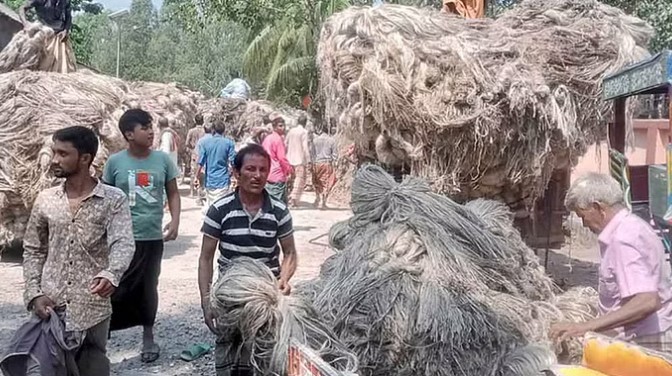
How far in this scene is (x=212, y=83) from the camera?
52.2 meters

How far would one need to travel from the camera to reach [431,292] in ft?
10.5

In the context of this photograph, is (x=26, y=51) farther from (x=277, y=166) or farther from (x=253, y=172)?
(x=253, y=172)

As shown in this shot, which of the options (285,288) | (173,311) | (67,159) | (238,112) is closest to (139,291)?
(173,311)

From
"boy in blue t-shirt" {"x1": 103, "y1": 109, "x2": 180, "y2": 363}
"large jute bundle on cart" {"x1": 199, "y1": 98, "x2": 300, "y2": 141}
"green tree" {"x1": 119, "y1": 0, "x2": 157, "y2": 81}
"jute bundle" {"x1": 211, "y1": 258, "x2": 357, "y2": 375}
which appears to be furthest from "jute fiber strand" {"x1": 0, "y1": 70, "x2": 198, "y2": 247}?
"green tree" {"x1": 119, "y1": 0, "x2": 157, "y2": 81}

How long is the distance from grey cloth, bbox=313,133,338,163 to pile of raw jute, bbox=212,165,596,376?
39.9ft

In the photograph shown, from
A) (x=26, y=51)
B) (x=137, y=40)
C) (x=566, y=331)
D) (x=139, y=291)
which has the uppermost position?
(x=137, y=40)

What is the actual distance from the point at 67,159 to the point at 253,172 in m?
0.89

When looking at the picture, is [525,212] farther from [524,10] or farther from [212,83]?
[212,83]

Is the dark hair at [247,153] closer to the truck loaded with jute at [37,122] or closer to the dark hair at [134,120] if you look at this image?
the dark hair at [134,120]

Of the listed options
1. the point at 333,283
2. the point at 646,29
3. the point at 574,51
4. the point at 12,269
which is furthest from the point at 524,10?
the point at 12,269

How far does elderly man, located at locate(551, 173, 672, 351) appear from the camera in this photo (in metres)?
3.34

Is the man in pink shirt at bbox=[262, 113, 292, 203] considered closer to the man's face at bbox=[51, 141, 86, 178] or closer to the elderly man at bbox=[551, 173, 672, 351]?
the man's face at bbox=[51, 141, 86, 178]

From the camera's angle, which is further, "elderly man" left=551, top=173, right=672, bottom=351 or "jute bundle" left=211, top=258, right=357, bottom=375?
"elderly man" left=551, top=173, right=672, bottom=351

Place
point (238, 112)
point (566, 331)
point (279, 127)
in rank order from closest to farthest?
point (566, 331), point (279, 127), point (238, 112)
